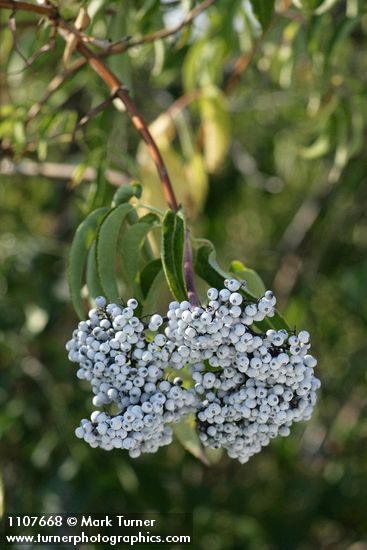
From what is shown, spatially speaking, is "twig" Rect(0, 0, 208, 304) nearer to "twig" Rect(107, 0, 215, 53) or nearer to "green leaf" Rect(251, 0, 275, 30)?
"twig" Rect(107, 0, 215, 53)

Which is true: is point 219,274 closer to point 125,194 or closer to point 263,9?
point 125,194

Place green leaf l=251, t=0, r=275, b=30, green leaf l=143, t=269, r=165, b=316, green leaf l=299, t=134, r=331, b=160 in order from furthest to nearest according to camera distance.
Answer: green leaf l=299, t=134, r=331, b=160, green leaf l=251, t=0, r=275, b=30, green leaf l=143, t=269, r=165, b=316

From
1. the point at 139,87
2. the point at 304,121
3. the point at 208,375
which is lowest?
the point at 208,375

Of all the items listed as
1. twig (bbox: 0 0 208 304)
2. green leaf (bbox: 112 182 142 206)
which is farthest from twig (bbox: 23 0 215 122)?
green leaf (bbox: 112 182 142 206)

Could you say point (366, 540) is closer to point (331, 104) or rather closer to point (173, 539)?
point (173, 539)

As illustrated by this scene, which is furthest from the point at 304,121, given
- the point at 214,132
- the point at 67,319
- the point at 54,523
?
the point at 54,523

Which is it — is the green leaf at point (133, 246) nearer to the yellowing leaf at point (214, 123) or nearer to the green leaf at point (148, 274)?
the green leaf at point (148, 274)
